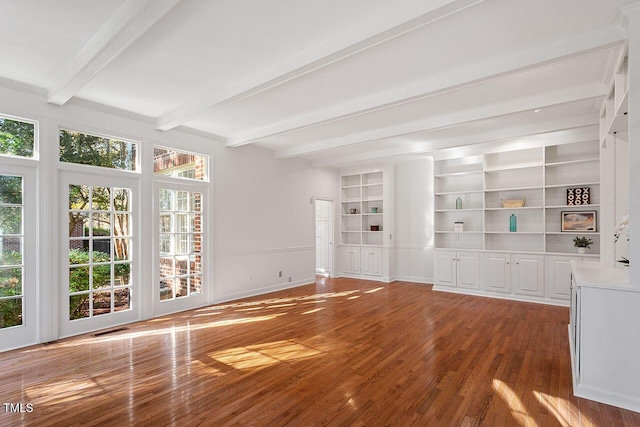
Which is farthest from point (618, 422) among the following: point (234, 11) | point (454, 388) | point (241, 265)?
point (241, 265)

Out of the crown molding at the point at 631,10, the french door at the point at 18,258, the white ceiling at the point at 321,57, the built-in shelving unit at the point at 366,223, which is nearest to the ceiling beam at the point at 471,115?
the white ceiling at the point at 321,57

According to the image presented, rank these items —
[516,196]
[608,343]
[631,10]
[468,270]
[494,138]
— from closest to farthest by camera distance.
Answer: [631,10]
[608,343]
[494,138]
[516,196]
[468,270]

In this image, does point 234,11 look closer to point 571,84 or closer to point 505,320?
point 571,84

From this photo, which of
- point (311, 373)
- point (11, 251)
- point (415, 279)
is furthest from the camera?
point (415, 279)

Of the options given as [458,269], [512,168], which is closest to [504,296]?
[458,269]

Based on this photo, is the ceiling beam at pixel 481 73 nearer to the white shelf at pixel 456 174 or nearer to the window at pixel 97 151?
the window at pixel 97 151

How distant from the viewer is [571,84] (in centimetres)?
374

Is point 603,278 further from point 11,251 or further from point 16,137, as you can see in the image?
point 16,137

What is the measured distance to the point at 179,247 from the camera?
539 centimetres

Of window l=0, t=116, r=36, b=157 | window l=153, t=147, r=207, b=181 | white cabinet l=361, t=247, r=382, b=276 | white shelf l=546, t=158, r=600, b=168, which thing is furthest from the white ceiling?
white cabinet l=361, t=247, r=382, b=276

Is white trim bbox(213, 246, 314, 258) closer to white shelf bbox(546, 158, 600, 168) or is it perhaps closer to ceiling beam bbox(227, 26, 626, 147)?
ceiling beam bbox(227, 26, 626, 147)

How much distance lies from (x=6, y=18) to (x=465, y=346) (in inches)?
201

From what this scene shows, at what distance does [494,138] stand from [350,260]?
4430mm

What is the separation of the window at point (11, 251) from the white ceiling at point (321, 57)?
1.16 metres
